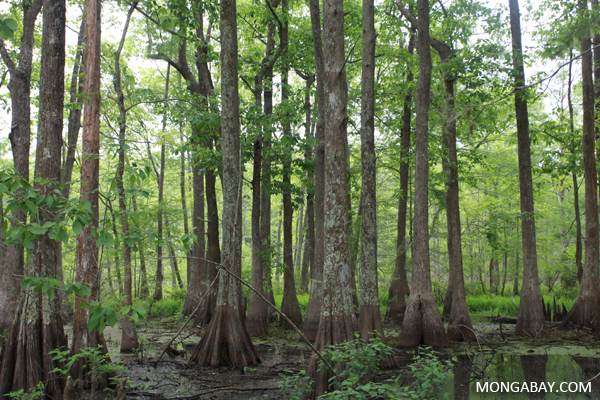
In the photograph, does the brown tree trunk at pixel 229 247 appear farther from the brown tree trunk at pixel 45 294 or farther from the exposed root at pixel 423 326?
the exposed root at pixel 423 326

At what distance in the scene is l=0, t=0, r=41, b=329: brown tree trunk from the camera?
29.3 ft

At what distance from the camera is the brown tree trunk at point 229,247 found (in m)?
7.89

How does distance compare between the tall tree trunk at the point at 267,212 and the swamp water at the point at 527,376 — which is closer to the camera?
the swamp water at the point at 527,376

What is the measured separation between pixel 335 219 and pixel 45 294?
4.40m

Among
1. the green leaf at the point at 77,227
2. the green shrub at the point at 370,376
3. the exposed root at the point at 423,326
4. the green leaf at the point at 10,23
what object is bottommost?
the exposed root at the point at 423,326

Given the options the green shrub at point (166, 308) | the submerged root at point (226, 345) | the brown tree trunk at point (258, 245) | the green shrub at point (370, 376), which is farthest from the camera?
the green shrub at point (166, 308)

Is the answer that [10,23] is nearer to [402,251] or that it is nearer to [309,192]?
[309,192]

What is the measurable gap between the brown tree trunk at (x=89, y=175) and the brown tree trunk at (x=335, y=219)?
3.44 m

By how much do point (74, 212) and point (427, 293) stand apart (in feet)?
27.5

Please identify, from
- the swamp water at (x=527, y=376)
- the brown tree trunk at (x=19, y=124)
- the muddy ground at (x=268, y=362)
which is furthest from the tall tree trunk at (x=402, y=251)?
the brown tree trunk at (x=19, y=124)

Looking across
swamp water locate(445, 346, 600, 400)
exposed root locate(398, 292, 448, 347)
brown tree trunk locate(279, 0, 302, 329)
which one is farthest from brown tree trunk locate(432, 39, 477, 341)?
brown tree trunk locate(279, 0, 302, 329)

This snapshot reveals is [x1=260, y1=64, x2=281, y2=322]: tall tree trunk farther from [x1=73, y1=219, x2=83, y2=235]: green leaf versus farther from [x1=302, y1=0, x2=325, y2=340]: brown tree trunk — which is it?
[x1=73, y1=219, x2=83, y2=235]: green leaf

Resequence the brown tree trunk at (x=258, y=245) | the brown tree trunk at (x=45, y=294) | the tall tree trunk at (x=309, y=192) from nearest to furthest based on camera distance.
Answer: the brown tree trunk at (x=45, y=294) < the brown tree trunk at (x=258, y=245) < the tall tree trunk at (x=309, y=192)

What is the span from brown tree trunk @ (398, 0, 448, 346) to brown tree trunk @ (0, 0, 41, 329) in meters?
8.93
